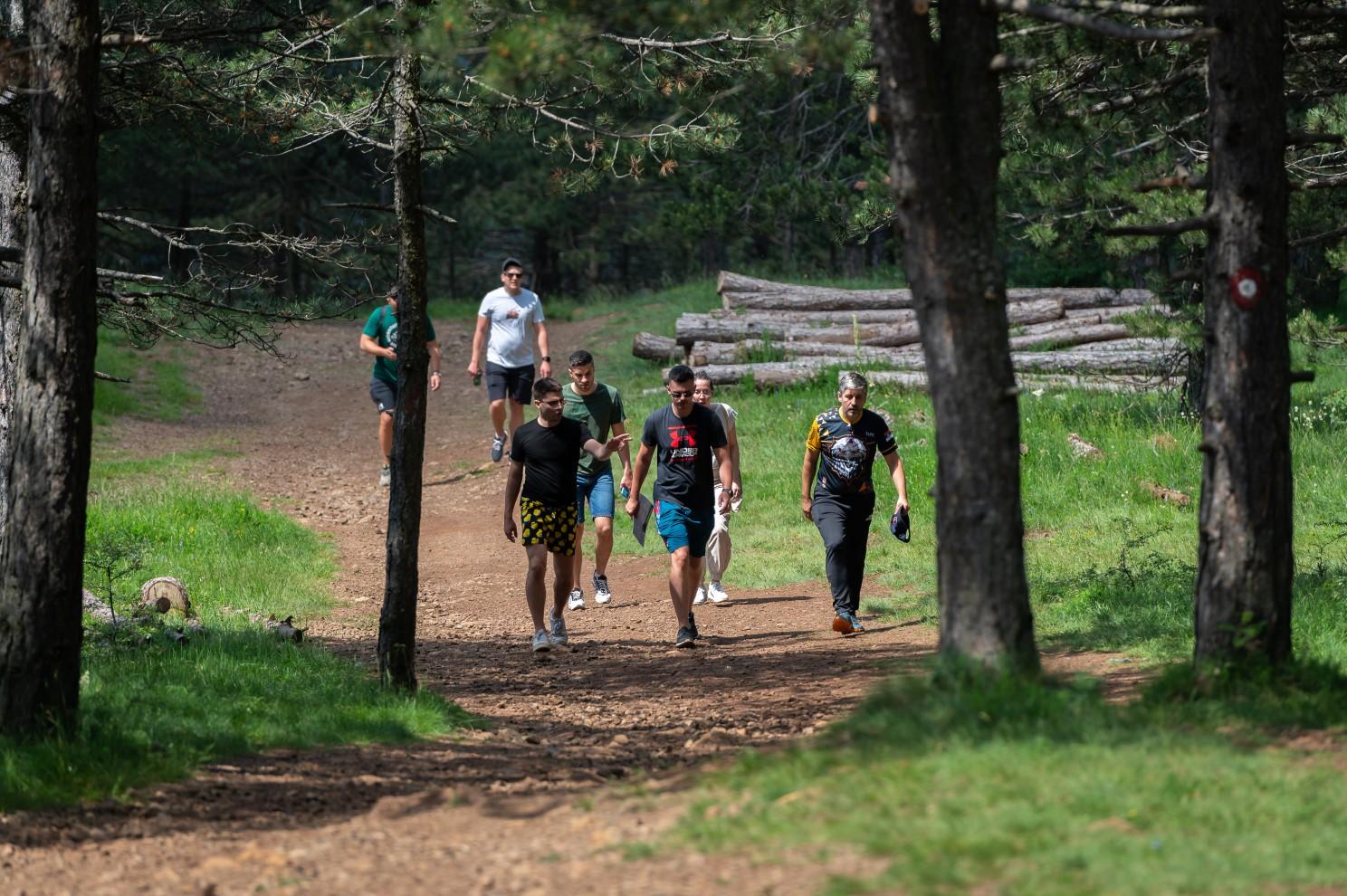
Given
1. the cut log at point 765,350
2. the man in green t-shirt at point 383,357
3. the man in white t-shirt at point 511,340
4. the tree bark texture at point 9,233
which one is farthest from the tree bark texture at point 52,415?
the cut log at point 765,350

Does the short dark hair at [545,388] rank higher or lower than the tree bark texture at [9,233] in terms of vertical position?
lower

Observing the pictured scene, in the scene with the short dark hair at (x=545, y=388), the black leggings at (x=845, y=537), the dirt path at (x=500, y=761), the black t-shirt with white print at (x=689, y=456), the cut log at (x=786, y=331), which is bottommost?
the dirt path at (x=500, y=761)

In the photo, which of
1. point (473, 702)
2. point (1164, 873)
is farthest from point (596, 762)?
point (1164, 873)

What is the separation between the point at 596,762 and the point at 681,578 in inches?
120

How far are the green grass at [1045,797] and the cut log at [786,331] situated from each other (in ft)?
53.4

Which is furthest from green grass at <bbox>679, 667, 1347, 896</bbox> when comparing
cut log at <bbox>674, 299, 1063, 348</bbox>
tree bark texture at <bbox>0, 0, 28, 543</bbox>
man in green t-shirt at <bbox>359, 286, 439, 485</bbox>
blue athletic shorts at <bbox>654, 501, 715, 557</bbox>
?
cut log at <bbox>674, 299, 1063, 348</bbox>

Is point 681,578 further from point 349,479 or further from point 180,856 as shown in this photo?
point 349,479

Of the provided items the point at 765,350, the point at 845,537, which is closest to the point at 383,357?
the point at 845,537

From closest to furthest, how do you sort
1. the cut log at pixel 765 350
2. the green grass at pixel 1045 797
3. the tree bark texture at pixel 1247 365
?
the green grass at pixel 1045 797 → the tree bark texture at pixel 1247 365 → the cut log at pixel 765 350

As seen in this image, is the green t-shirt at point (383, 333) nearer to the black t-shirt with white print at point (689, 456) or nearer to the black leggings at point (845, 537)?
the black t-shirt with white print at point (689, 456)

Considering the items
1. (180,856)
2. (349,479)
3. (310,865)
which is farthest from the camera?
(349,479)

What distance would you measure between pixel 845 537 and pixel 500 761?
12.6 ft

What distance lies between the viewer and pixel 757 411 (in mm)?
18906

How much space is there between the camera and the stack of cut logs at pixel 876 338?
1984cm
